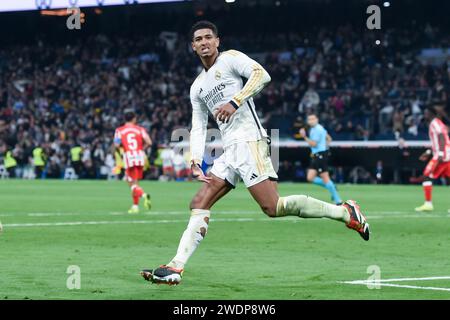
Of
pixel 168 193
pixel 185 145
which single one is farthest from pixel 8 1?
pixel 185 145

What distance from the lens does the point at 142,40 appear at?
189ft

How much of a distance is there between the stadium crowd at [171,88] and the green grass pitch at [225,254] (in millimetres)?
22512

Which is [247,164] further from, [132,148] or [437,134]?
[437,134]

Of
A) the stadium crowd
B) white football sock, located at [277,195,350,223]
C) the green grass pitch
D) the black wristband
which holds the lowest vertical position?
the green grass pitch

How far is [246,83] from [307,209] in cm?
147

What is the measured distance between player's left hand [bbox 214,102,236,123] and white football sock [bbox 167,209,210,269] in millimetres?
1178

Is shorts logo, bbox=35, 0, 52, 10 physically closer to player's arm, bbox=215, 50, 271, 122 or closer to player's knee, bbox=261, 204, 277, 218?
player's arm, bbox=215, 50, 271, 122

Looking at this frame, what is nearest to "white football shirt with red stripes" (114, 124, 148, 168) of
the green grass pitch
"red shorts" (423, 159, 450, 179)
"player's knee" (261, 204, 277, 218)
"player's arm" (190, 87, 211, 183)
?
the green grass pitch

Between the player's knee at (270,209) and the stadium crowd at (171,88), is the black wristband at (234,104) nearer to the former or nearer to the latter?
the player's knee at (270,209)

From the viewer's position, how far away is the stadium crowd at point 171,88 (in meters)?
45.5

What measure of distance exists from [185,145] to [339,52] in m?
8.82

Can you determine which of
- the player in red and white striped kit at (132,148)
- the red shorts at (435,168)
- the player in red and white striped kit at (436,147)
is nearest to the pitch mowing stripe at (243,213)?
the player in red and white striped kit at (132,148)

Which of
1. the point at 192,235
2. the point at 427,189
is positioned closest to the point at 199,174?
the point at 192,235

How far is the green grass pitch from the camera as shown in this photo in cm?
953
